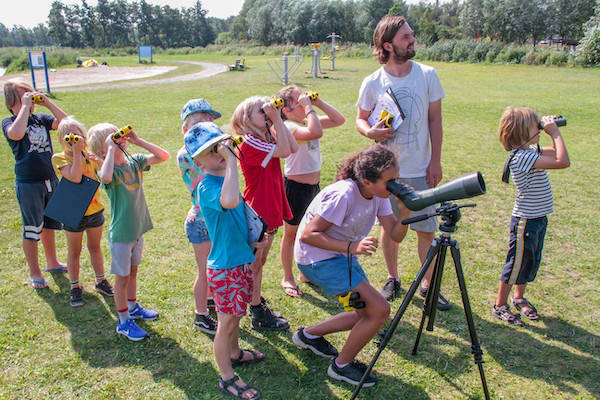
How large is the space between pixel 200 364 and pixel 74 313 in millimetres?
1309

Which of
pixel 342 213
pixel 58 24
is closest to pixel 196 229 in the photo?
pixel 342 213

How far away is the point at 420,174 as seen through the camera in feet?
12.3

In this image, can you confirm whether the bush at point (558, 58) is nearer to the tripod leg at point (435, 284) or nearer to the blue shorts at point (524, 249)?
the blue shorts at point (524, 249)

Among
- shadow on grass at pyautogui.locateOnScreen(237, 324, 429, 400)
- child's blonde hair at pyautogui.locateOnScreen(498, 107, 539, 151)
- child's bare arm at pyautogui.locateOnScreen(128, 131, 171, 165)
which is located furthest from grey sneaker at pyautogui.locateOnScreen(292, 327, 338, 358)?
child's blonde hair at pyautogui.locateOnScreen(498, 107, 539, 151)

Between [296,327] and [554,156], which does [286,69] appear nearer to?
[554,156]

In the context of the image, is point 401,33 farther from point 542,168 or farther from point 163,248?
point 163,248

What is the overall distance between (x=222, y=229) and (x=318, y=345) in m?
1.18

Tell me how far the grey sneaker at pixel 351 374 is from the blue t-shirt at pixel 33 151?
9.76 feet

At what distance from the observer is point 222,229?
261 cm

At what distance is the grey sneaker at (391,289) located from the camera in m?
3.95

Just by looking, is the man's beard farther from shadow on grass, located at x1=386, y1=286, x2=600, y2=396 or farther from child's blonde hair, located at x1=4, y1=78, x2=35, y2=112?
child's blonde hair, located at x1=4, y1=78, x2=35, y2=112

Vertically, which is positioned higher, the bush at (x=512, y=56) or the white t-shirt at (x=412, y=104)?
the bush at (x=512, y=56)

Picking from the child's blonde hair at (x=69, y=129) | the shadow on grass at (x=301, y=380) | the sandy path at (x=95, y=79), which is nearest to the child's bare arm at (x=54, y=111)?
the child's blonde hair at (x=69, y=129)

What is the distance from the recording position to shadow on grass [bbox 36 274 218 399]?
9.66ft
